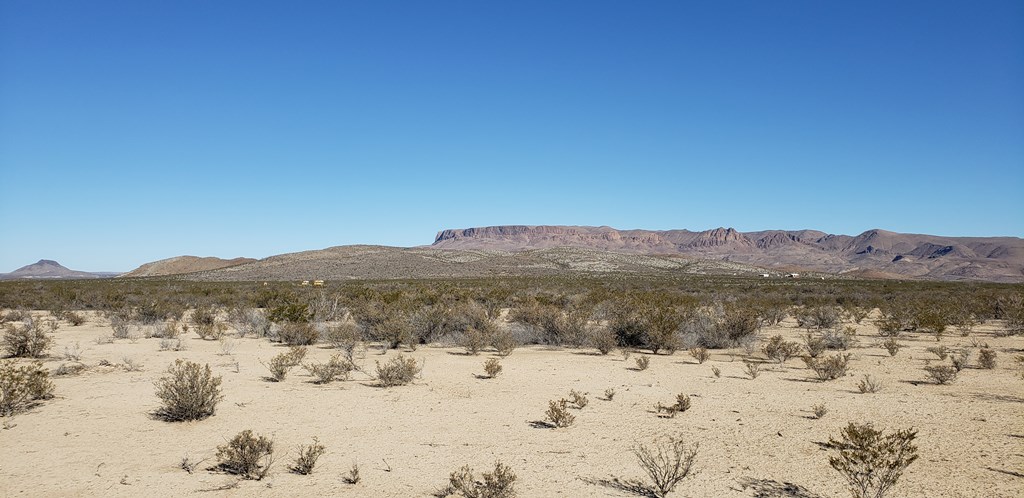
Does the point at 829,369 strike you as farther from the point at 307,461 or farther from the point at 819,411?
the point at 307,461

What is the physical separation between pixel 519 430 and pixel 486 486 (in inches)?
101

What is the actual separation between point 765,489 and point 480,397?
5488mm

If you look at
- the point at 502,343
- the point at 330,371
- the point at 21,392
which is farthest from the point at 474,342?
the point at 21,392

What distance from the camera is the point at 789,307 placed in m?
30.5

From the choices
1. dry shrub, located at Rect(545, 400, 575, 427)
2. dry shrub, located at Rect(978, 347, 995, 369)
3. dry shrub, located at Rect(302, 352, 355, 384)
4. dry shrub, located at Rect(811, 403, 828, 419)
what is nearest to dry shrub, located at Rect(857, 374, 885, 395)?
dry shrub, located at Rect(811, 403, 828, 419)

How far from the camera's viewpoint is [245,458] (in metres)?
6.43

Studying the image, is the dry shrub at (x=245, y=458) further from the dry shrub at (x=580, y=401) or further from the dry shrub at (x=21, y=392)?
the dry shrub at (x=580, y=401)

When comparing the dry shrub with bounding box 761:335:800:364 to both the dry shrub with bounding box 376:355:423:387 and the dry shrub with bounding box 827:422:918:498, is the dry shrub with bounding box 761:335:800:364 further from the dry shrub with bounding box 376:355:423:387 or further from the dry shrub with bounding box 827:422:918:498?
the dry shrub with bounding box 376:355:423:387

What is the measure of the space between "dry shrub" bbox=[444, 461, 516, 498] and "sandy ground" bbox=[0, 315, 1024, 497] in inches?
10.3

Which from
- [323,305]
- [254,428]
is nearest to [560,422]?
[254,428]

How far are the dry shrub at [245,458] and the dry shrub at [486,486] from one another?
2280mm

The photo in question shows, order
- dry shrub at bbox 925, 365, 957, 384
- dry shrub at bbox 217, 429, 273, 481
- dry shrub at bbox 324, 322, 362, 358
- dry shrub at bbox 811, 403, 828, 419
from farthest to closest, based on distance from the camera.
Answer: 1. dry shrub at bbox 324, 322, 362, 358
2. dry shrub at bbox 925, 365, 957, 384
3. dry shrub at bbox 811, 403, 828, 419
4. dry shrub at bbox 217, 429, 273, 481

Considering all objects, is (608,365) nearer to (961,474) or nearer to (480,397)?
(480,397)

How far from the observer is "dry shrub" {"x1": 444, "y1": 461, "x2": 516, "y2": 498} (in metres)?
5.66
